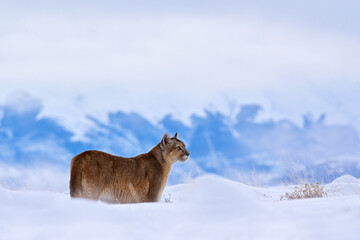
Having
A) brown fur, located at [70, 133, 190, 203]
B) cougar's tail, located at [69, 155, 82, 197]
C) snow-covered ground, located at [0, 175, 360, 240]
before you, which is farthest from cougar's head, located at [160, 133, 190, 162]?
snow-covered ground, located at [0, 175, 360, 240]

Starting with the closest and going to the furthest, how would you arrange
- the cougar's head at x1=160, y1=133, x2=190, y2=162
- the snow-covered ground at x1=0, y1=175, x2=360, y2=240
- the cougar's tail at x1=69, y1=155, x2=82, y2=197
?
the snow-covered ground at x1=0, y1=175, x2=360, y2=240 → the cougar's tail at x1=69, y1=155, x2=82, y2=197 → the cougar's head at x1=160, y1=133, x2=190, y2=162

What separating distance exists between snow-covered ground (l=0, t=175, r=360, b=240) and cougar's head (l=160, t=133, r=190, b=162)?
170 inches

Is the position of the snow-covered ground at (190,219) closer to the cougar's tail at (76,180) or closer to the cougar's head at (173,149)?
the cougar's tail at (76,180)

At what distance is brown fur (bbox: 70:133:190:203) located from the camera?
300 inches

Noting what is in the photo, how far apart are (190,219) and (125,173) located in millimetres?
4163

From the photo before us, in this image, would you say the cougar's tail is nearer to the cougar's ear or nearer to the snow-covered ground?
the cougar's ear

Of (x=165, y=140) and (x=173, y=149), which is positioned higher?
(x=165, y=140)

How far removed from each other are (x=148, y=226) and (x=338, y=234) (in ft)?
5.22

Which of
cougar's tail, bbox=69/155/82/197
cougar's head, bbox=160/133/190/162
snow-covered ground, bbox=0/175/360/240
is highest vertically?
cougar's head, bbox=160/133/190/162

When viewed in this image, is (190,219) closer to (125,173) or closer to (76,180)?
(76,180)

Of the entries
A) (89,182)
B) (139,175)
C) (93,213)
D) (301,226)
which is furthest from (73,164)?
(301,226)

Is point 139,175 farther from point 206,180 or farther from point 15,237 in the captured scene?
point 15,237

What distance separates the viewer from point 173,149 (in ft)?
30.1

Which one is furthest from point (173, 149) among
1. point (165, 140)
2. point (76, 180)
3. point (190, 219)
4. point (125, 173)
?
point (190, 219)
